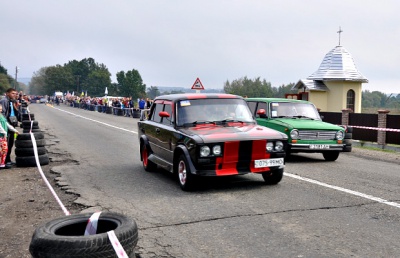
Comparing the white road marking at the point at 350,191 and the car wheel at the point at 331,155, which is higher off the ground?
the car wheel at the point at 331,155

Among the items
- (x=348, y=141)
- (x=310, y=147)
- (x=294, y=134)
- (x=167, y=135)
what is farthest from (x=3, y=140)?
(x=348, y=141)

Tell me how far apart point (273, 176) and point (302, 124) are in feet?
13.1

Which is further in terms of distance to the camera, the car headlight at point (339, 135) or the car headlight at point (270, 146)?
the car headlight at point (339, 135)

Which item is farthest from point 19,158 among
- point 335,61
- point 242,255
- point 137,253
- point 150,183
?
point 335,61

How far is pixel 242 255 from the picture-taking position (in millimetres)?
4664

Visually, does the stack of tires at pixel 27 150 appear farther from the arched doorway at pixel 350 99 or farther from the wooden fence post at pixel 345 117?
the arched doorway at pixel 350 99

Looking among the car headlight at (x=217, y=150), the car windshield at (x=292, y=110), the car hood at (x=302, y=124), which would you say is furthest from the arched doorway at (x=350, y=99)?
the car headlight at (x=217, y=150)

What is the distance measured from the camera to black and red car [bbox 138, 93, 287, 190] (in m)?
7.43

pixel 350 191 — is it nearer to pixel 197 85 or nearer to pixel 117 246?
pixel 117 246

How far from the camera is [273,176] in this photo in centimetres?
829

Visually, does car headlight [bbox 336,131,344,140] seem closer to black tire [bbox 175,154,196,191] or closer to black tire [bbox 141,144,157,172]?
black tire [bbox 141,144,157,172]

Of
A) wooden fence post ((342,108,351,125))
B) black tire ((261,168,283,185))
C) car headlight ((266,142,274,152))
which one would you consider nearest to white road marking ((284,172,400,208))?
black tire ((261,168,283,185))

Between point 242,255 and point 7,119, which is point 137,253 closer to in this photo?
point 242,255

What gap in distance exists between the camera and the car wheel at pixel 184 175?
24.8 ft
